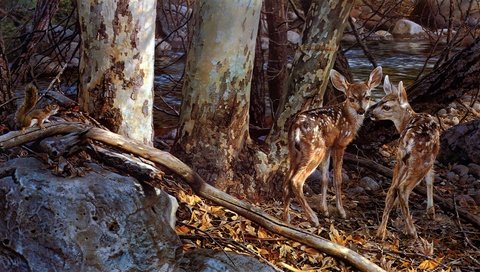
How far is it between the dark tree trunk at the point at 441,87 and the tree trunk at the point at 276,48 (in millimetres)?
1656

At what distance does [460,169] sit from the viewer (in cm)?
829

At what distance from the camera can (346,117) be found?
5.79 m

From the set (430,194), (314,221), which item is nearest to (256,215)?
(314,221)

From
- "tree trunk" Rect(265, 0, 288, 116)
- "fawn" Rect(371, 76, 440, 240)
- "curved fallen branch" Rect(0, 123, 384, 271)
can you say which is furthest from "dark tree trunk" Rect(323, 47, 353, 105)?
"curved fallen branch" Rect(0, 123, 384, 271)

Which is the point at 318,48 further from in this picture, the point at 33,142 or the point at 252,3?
the point at 33,142

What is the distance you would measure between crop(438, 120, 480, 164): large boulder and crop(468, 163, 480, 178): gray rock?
0.46 feet

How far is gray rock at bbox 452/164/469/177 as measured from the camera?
322 inches

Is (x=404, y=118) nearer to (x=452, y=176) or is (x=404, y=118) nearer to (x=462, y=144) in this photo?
(x=452, y=176)

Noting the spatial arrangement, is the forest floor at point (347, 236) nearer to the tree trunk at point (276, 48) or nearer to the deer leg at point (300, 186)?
the deer leg at point (300, 186)

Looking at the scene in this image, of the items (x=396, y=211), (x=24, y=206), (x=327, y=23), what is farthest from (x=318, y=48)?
(x=24, y=206)

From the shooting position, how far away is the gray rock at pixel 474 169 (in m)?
8.14

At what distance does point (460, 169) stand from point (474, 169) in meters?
0.16

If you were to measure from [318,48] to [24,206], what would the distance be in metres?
2.99

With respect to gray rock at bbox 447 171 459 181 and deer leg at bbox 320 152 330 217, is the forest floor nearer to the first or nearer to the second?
deer leg at bbox 320 152 330 217
